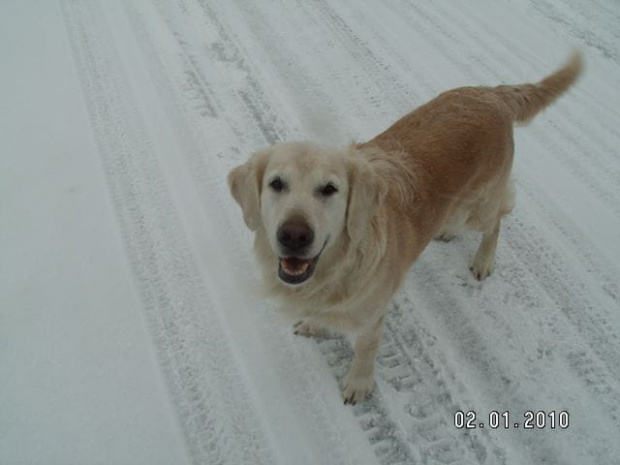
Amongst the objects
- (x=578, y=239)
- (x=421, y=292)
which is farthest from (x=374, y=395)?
(x=578, y=239)

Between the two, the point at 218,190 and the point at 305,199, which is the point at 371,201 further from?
the point at 218,190

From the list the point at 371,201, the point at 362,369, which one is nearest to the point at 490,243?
the point at 362,369

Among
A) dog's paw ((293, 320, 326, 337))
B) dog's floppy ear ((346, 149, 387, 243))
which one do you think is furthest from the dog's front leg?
dog's floppy ear ((346, 149, 387, 243))

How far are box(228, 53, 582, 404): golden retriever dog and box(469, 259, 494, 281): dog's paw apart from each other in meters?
0.12

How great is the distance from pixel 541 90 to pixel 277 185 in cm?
204

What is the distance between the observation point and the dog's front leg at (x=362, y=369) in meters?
2.68

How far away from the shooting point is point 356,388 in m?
2.74

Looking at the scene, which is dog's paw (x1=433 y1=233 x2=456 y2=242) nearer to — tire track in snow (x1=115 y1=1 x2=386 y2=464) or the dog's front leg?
the dog's front leg

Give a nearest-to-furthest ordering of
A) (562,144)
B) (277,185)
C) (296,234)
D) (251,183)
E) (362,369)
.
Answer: (296,234) → (277,185) → (251,183) → (362,369) → (562,144)

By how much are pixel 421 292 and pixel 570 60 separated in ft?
6.01

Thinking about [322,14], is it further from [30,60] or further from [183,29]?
[30,60]

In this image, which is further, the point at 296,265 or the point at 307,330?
the point at 307,330

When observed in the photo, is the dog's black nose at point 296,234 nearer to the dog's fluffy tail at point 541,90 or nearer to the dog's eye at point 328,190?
the dog's eye at point 328,190

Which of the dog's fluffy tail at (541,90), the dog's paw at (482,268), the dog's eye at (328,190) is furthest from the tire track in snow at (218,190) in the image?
the dog's fluffy tail at (541,90)
